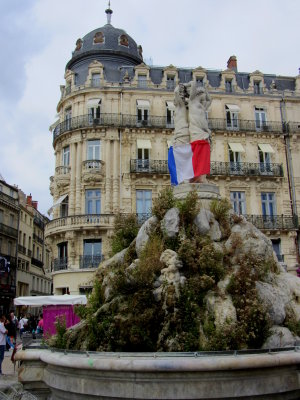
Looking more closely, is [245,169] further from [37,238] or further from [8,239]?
[37,238]

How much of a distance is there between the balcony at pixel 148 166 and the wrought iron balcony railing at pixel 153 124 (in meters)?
2.48

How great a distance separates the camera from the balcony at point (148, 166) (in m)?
28.0

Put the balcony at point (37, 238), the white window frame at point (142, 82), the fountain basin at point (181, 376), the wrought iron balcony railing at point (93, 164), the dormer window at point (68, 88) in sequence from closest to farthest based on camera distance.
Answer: the fountain basin at point (181, 376) → the wrought iron balcony railing at point (93, 164) → the white window frame at point (142, 82) → the dormer window at point (68, 88) → the balcony at point (37, 238)

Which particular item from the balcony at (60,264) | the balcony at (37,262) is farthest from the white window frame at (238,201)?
the balcony at (37,262)

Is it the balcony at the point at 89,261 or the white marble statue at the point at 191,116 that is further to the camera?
the balcony at the point at 89,261

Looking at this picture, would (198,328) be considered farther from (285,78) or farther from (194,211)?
(285,78)

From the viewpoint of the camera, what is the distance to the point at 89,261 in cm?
2638

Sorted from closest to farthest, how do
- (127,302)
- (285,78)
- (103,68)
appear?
1. (127,302)
2. (103,68)
3. (285,78)

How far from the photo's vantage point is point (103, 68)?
30031mm

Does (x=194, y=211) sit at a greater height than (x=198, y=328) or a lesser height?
greater

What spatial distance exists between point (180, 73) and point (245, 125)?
5.90 meters

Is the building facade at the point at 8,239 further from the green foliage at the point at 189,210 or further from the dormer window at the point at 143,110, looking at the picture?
the green foliage at the point at 189,210

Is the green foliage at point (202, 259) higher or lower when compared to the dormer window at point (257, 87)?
lower

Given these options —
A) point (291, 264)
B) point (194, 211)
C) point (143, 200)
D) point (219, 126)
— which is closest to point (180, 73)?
point (219, 126)
